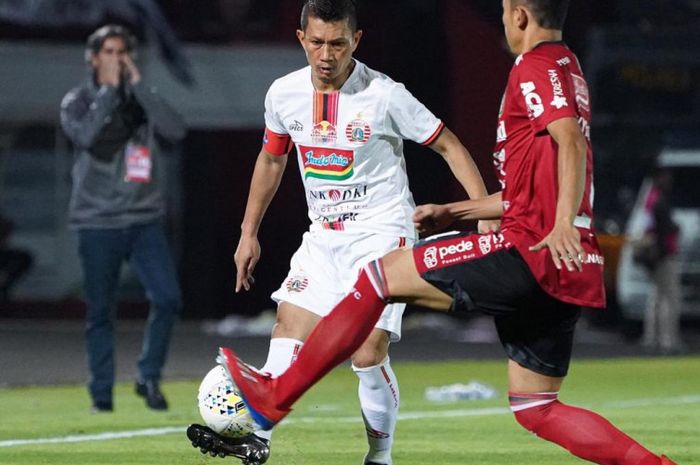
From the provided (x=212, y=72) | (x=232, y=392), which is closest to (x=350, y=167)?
(x=232, y=392)

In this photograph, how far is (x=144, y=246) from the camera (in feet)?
39.6

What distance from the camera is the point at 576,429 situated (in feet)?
22.6

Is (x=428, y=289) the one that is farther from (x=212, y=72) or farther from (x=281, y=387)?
(x=212, y=72)

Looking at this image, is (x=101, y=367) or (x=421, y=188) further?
(x=421, y=188)

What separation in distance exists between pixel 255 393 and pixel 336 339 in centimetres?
38

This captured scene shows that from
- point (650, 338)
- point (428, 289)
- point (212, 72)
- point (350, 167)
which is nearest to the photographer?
point (428, 289)

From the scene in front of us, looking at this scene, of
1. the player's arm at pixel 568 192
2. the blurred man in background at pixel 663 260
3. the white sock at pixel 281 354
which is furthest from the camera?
the blurred man in background at pixel 663 260

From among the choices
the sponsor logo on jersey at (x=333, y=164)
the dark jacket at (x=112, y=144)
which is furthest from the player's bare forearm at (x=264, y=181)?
the dark jacket at (x=112, y=144)

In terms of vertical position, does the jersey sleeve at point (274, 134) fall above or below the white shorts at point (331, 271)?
above

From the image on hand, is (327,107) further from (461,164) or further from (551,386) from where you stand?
(551,386)

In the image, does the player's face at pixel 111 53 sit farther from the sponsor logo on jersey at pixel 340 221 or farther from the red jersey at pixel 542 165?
the red jersey at pixel 542 165

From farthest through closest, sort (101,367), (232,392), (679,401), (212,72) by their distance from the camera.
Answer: (212,72) → (679,401) → (101,367) → (232,392)

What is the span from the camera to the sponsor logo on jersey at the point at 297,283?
7.98m

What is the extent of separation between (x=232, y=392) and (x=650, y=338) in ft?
44.9
